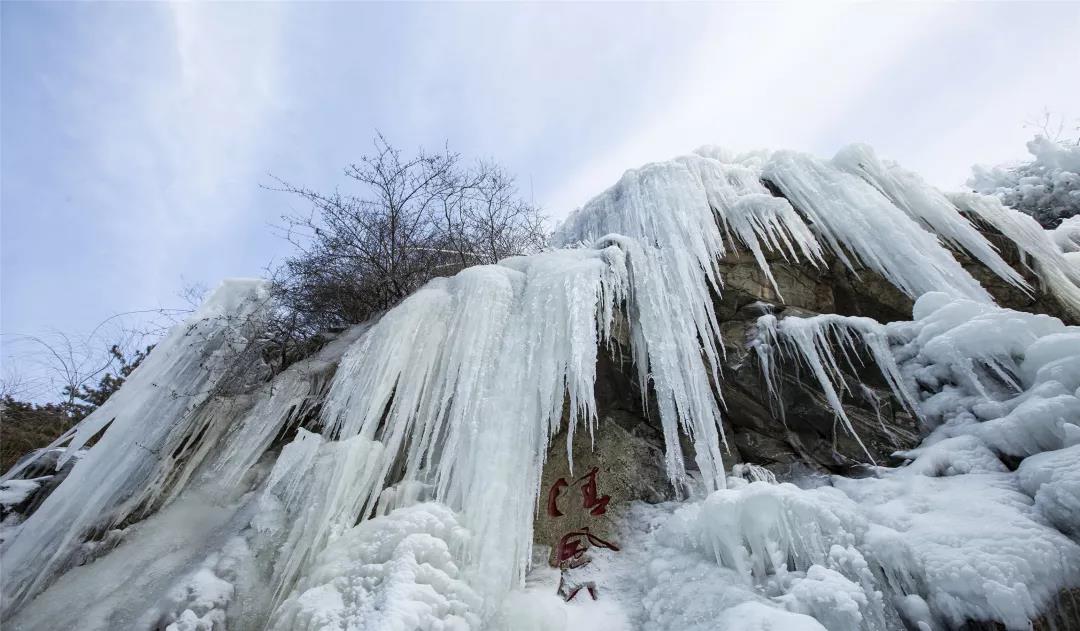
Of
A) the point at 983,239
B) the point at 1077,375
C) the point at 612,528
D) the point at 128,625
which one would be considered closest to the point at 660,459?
the point at 612,528

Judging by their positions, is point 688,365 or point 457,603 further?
point 688,365

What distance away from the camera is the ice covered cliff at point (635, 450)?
8.90 ft

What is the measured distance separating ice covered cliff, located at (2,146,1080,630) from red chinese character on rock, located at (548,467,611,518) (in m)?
0.02

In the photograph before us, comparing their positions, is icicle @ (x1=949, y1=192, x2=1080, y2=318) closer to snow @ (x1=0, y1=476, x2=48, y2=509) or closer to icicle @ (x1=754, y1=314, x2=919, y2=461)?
icicle @ (x1=754, y1=314, x2=919, y2=461)

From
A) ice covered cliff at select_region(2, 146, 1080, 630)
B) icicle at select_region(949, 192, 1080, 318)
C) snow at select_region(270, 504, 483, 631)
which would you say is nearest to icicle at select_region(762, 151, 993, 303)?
ice covered cliff at select_region(2, 146, 1080, 630)

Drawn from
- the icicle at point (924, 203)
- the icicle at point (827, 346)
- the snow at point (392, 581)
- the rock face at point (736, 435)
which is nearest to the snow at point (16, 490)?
the snow at point (392, 581)

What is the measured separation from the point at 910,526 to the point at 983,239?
14.2ft

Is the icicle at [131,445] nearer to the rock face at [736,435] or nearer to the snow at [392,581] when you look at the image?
the snow at [392,581]

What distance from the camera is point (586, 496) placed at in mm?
4039

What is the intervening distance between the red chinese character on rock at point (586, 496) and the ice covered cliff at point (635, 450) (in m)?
0.02

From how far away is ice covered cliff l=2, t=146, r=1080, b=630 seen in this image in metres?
2.71

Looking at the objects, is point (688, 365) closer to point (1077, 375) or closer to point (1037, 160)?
point (1077, 375)

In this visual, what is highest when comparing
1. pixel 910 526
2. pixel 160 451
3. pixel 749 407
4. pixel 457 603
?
pixel 749 407

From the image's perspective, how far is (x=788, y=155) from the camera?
6379mm
